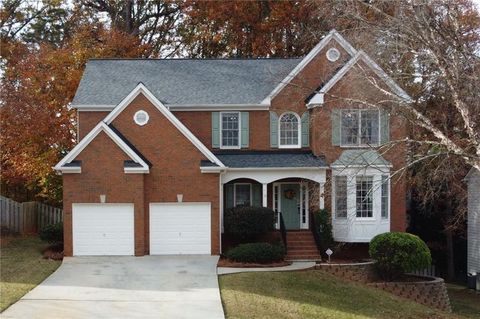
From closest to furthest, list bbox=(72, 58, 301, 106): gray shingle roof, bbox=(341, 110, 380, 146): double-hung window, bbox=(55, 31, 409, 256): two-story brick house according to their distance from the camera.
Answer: bbox=(55, 31, 409, 256): two-story brick house
bbox=(341, 110, 380, 146): double-hung window
bbox=(72, 58, 301, 106): gray shingle roof

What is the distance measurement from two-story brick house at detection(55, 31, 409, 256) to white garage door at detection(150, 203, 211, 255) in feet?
0.13

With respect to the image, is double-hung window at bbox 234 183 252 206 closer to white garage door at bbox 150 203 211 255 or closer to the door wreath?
the door wreath

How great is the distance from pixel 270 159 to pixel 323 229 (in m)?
3.78

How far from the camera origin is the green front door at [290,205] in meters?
27.7

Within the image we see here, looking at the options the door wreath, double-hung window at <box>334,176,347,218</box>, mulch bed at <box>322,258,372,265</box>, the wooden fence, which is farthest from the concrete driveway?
the wooden fence

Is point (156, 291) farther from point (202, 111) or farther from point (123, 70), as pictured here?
point (123, 70)

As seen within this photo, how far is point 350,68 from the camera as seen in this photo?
76.7 ft

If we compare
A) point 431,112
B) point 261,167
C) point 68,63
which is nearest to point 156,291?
point 261,167

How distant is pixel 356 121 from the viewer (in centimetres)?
2573

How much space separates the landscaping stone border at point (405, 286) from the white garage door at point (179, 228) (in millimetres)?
4766

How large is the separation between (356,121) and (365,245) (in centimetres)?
534

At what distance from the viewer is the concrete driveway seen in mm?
15688

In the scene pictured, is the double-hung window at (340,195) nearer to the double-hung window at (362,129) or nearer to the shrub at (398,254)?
the double-hung window at (362,129)

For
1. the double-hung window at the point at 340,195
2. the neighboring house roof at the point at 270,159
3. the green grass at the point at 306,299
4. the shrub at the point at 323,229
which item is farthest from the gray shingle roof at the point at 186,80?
the green grass at the point at 306,299
